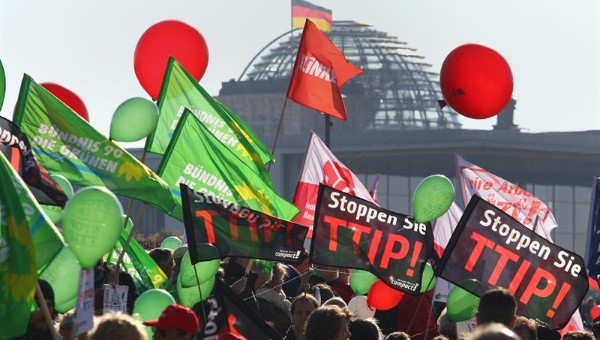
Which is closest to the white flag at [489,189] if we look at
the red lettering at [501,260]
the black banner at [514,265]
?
the black banner at [514,265]

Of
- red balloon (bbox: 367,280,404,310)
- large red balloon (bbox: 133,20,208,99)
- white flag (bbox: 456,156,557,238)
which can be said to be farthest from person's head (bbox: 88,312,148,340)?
white flag (bbox: 456,156,557,238)

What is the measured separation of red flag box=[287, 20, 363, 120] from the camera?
48.0ft

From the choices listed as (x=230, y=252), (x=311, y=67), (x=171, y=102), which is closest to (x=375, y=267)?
(x=230, y=252)

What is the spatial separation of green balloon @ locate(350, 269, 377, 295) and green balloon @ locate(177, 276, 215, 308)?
3.23 metres

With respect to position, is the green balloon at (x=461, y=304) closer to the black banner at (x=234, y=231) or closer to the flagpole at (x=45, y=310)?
the black banner at (x=234, y=231)

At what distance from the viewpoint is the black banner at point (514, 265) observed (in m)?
9.80

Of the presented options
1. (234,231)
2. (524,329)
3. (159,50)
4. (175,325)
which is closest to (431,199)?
(234,231)

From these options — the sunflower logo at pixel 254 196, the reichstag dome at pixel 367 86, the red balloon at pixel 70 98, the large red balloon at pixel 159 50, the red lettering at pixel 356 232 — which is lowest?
the red lettering at pixel 356 232

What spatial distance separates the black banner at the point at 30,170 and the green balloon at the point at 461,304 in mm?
2342

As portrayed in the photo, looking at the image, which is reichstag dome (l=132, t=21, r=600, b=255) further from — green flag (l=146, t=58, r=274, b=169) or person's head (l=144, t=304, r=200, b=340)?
person's head (l=144, t=304, r=200, b=340)

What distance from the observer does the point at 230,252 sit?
31.8 feet

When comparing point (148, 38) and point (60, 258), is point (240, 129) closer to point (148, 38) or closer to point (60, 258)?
point (148, 38)

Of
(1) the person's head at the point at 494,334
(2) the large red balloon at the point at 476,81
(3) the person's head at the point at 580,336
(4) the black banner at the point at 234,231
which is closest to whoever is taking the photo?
(1) the person's head at the point at 494,334

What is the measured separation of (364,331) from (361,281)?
338 centimetres
